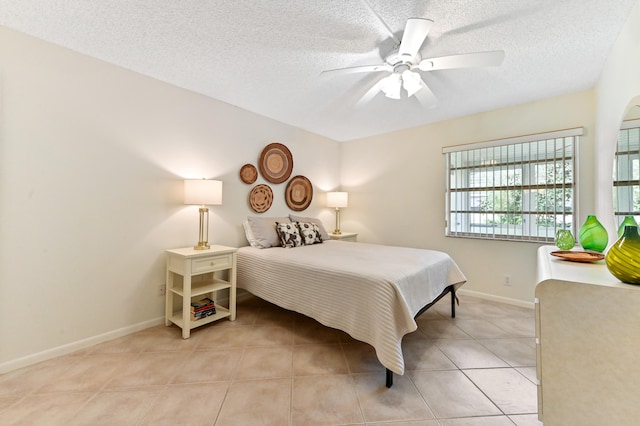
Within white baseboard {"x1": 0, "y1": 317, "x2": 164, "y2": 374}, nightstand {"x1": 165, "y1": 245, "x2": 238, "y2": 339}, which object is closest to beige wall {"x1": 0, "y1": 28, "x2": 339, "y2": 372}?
white baseboard {"x1": 0, "y1": 317, "x2": 164, "y2": 374}

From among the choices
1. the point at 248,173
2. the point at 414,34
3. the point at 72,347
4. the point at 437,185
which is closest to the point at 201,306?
the point at 72,347

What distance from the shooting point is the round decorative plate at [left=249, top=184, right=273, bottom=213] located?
3.35 meters

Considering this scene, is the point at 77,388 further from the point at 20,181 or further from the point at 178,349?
the point at 20,181

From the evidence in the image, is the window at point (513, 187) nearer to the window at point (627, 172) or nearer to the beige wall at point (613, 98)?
the beige wall at point (613, 98)

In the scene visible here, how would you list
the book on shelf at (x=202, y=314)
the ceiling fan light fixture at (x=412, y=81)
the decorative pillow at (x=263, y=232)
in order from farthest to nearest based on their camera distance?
the decorative pillow at (x=263, y=232) < the book on shelf at (x=202, y=314) < the ceiling fan light fixture at (x=412, y=81)

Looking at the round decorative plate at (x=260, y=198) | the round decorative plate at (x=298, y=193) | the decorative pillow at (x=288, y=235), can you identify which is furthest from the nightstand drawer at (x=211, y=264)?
the round decorative plate at (x=298, y=193)

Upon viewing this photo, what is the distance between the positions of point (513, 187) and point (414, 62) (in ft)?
6.92

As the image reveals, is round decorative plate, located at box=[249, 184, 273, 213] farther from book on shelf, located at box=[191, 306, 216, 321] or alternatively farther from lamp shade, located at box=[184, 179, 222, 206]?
book on shelf, located at box=[191, 306, 216, 321]

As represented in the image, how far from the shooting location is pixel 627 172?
5.01 feet

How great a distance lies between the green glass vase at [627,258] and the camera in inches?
36.5

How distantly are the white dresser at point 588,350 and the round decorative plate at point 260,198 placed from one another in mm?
2959

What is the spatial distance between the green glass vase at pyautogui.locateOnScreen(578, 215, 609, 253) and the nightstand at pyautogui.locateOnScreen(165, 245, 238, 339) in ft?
9.22

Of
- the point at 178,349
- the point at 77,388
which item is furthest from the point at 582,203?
the point at 77,388

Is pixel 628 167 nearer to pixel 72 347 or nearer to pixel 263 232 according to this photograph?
pixel 263 232
